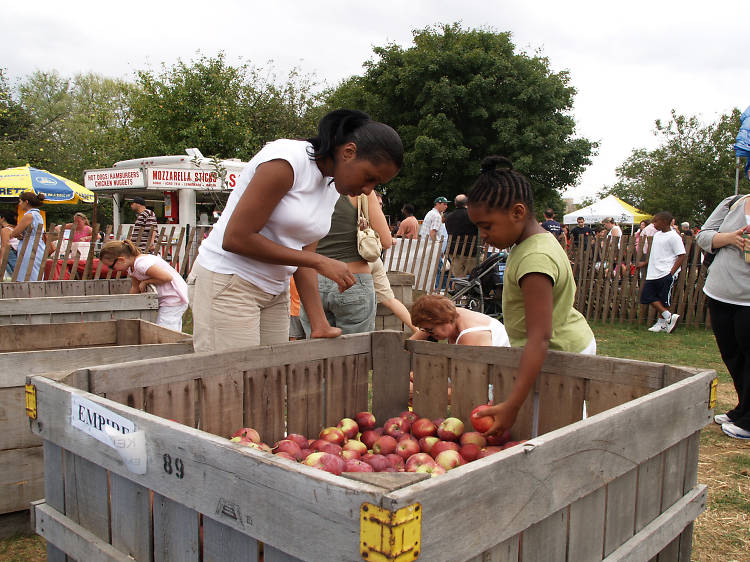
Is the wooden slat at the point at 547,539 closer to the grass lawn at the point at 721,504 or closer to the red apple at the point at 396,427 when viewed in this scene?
the red apple at the point at 396,427

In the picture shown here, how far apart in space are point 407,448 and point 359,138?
138 cm

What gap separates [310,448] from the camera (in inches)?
107

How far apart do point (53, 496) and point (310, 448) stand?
1.05 meters

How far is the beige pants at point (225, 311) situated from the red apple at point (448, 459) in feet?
3.17

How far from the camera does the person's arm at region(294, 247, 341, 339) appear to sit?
3.00 metres

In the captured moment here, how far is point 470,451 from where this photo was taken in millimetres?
2650

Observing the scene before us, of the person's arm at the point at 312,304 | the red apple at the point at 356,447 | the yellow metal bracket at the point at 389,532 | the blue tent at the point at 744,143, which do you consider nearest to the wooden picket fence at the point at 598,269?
the blue tent at the point at 744,143

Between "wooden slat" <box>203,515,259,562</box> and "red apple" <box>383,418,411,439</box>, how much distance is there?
1519mm

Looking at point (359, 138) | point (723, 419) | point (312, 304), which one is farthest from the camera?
point (723, 419)

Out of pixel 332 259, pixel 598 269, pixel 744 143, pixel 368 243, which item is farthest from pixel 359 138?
pixel 598 269

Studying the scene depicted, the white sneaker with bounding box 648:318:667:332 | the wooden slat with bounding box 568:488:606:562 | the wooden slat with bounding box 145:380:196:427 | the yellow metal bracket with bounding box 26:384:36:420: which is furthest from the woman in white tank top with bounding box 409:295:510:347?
the white sneaker with bounding box 648:318:667:332

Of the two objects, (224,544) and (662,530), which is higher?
(224,544)

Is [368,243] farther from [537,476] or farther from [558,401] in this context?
[537,476]

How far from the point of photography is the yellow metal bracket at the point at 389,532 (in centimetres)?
110
